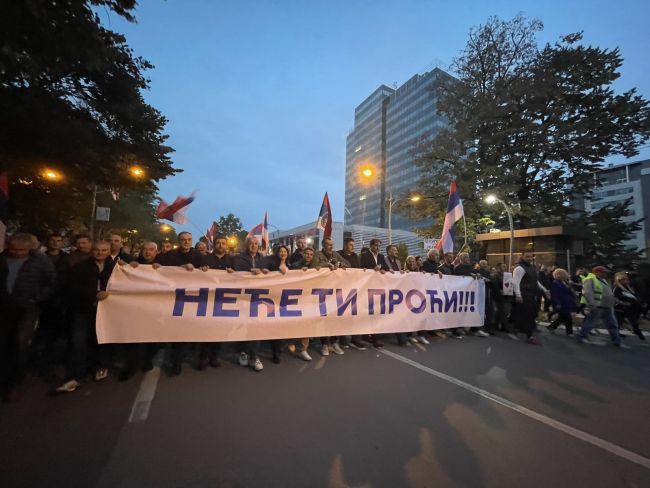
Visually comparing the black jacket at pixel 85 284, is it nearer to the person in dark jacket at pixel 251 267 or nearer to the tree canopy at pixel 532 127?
the person in dark jacket at pixel 251 267

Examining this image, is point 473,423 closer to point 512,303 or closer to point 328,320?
point 328,320

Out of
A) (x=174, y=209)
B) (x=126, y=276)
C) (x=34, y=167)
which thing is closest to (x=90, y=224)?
(x=34, y=167)

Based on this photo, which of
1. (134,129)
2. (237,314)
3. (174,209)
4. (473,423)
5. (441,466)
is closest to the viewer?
(441,466)

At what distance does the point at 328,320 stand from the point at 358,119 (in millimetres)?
147569

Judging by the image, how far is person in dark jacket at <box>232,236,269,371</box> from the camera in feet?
15.5

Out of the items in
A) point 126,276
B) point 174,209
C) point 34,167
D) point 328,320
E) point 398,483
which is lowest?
point 398,483

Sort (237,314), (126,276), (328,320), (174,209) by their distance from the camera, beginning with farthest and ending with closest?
1. (174,209)
2. (328,320)
3. (237,314)
4. (126,276)

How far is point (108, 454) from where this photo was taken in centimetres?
244

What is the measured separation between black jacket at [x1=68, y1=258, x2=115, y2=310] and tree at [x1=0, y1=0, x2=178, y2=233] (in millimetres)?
4721

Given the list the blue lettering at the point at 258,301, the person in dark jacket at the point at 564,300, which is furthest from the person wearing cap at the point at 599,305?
the blue lettering at the point at 258,301

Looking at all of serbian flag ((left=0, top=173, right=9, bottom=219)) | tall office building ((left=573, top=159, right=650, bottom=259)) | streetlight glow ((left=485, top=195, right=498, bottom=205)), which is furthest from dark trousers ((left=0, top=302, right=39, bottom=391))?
tall office building ((left=573, top=159, right=650, bottom=259))

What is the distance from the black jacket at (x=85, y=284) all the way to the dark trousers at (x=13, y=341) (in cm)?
40

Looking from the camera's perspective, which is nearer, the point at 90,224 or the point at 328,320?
the point at 328,320

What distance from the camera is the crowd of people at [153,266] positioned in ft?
11.6
